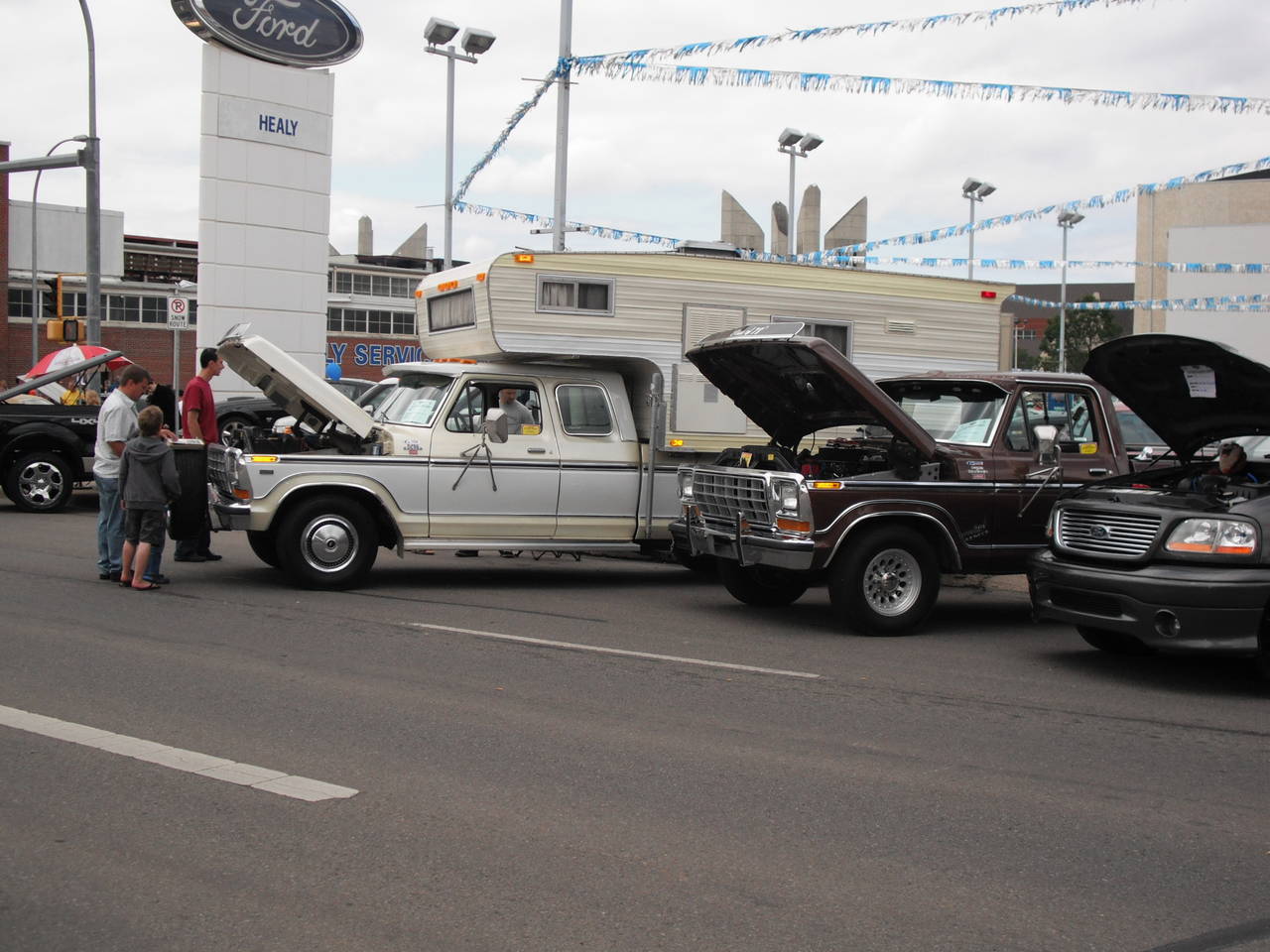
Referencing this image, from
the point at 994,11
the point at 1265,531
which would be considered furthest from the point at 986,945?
the point at 994,11

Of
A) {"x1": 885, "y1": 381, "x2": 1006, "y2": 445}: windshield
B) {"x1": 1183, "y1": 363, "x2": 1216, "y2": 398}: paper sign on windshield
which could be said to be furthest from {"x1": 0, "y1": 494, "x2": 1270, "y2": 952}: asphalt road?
{"x1": 1183, "y1": 363, "x2": 1216, "y2": 398}: paper sign on windshield

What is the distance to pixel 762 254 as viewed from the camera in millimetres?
19828

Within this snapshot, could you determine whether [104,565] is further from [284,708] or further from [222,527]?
[284,708]

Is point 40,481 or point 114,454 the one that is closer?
point 114,454

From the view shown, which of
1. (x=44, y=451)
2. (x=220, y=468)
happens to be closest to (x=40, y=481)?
(x=44, y=451)

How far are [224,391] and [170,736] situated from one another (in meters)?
18.5

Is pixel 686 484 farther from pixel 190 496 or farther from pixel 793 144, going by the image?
pixel 793 144

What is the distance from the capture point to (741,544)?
9.88 metres

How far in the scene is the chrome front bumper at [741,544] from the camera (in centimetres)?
941

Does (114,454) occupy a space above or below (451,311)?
below

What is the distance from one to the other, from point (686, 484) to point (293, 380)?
11.1ft

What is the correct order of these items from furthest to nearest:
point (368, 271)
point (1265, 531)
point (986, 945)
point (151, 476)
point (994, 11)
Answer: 1. point (368, 271)
2. point (994, 11)
3. point (151, 476)
4. point (1265, 531)
5. point (986, 945)

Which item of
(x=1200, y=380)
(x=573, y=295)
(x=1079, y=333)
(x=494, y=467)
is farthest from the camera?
(x=1079, y=333)

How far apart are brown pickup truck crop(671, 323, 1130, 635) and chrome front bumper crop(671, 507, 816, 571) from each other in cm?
1
